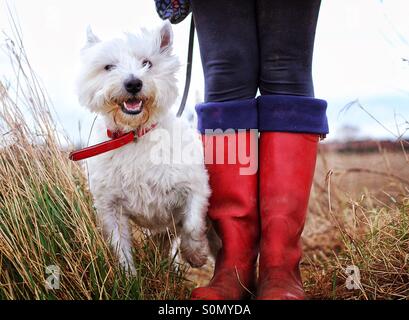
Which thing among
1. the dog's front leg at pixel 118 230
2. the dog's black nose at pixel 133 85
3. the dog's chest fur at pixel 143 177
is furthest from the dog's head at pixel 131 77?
the dog's front leg at pixel 118 230

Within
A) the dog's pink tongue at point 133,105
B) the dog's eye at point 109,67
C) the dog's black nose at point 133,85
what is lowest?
the dog's pink tongue at point 133,105

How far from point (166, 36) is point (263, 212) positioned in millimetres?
946

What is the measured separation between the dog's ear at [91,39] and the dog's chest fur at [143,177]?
1.68 ft

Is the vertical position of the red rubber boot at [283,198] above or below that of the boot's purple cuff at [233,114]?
below

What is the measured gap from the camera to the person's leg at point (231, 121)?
2504mm

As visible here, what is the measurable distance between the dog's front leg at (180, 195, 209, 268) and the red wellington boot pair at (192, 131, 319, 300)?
3.3 inches

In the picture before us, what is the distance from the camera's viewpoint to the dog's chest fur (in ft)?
8.77

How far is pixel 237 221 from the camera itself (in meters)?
2.62

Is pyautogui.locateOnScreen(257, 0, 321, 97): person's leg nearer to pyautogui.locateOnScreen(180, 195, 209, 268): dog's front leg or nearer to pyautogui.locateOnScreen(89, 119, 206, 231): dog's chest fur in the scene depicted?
pyautogui.locateOnScreen(89, 119, 206, 231): dog's chest fur

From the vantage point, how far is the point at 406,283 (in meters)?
2.42

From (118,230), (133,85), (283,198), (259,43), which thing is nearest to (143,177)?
(118,230)

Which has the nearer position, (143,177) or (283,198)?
(283,198)

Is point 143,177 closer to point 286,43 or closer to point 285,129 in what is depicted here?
point 285,129

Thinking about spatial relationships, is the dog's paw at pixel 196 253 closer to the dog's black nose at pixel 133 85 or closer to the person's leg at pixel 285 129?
the person's leg at pixel 285 129
